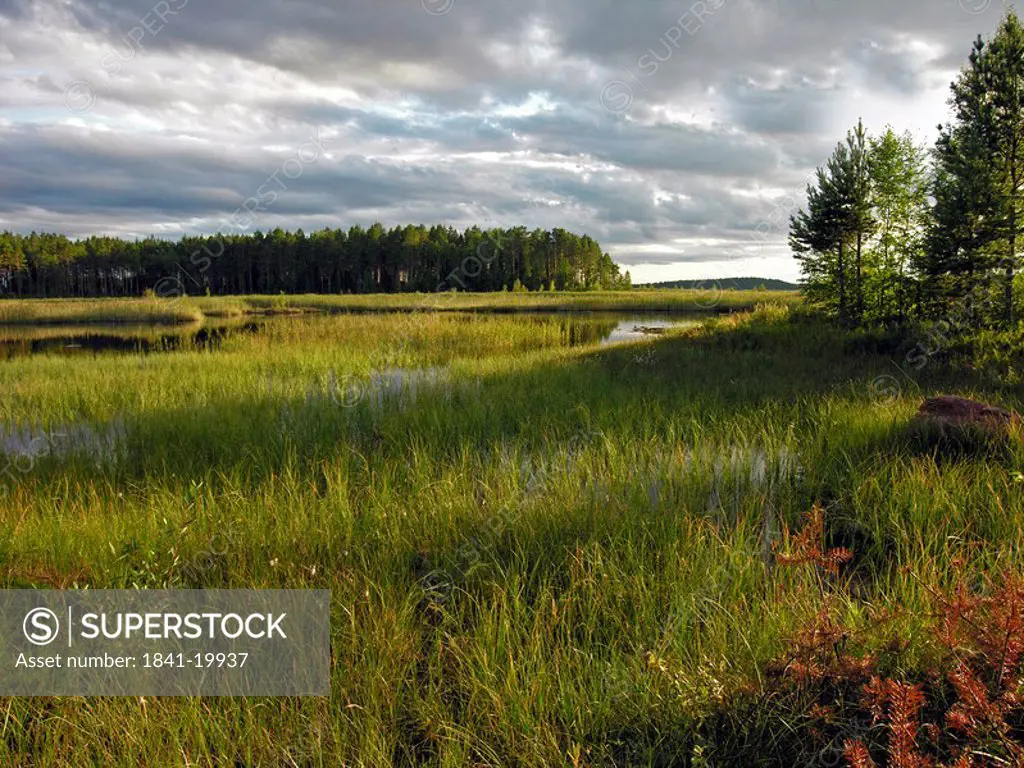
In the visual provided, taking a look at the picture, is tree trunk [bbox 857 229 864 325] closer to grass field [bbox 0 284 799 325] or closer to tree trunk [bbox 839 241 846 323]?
tree trunk [bbox 839 241 846 323]

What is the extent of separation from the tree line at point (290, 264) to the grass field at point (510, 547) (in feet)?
293

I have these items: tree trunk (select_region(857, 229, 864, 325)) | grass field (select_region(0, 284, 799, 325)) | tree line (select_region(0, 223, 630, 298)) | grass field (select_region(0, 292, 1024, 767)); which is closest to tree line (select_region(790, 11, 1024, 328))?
tree trunk (select_region(857, 229, 864, 325))

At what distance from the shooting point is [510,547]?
4.61 m

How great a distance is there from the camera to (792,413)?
9.19 meters

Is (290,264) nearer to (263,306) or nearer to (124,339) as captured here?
(263,306)

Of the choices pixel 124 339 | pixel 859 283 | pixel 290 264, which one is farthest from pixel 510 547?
pixel 290 264

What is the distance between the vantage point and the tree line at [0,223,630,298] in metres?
101

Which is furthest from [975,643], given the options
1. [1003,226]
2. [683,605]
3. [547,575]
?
[1003,226]

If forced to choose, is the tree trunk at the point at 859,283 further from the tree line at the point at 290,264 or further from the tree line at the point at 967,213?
the tree line at the point at 290,264

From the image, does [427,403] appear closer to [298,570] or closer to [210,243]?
[298,570]

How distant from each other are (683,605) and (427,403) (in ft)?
26.1

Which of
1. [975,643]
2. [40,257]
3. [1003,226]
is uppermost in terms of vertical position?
[40,257]

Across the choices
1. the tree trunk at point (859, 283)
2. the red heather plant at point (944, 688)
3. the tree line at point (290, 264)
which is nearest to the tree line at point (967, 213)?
the tree trunk at point (859, 283)

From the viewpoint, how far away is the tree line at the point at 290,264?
100562mm
